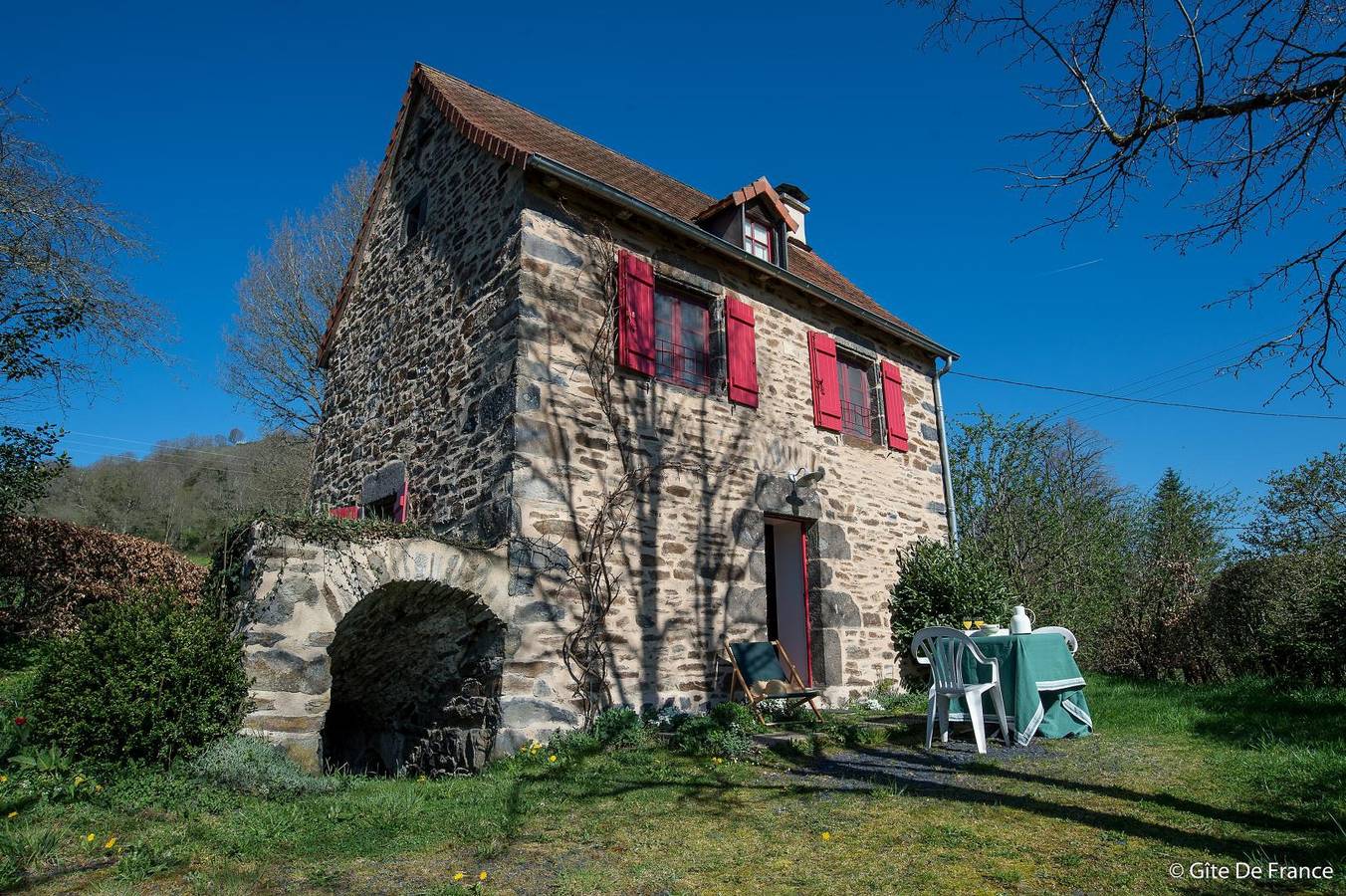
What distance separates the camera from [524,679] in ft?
20.0

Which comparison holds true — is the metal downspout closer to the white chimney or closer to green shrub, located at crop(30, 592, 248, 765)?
the white chimney

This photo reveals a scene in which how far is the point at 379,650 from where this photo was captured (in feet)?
21.6

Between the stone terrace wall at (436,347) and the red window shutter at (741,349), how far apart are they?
258cm

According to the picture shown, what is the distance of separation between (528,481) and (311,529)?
5.70 ft

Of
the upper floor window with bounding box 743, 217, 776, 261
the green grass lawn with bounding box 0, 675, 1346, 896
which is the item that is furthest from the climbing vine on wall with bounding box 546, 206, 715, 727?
the upper floor window with bounding box 743, 217, 776, 261

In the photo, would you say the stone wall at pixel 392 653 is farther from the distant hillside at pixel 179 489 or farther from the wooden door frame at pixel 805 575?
the distant hillside at pixel 179 489

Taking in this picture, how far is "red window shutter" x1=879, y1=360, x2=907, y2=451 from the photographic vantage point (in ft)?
33.6

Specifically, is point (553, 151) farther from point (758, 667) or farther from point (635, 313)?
point (758, 667)

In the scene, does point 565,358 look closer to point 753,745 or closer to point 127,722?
point 753,745

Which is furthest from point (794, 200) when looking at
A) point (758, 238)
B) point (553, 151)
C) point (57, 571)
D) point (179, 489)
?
point (179, 489)

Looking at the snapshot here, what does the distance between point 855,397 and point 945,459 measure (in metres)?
2.01

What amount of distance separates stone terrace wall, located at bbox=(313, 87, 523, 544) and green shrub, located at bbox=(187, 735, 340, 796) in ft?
7.47

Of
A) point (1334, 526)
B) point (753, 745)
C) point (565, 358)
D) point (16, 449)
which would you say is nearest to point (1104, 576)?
point (1334, 526)

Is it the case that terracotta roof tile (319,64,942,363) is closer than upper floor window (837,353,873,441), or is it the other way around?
terracotta roof tile (319,64,942,363)
